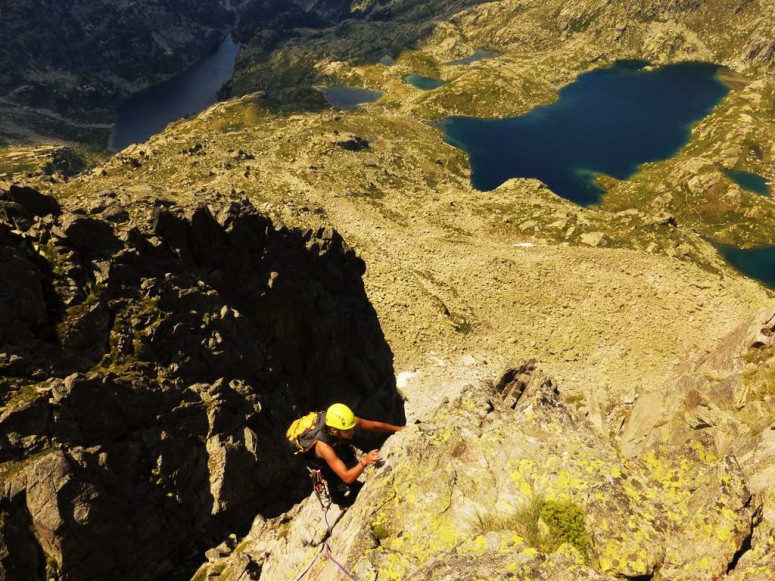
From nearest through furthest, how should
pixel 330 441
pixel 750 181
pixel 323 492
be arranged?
pixel 330 441, pixel 323 492, pixel 750 181

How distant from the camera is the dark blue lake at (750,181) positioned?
126m

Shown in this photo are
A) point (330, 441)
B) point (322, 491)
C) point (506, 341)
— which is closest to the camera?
point (330, 441)

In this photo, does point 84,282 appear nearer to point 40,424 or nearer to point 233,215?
point 40,424

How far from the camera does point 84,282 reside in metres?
20.8

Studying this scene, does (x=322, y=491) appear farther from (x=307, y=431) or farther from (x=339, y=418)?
(x=339, y=418)

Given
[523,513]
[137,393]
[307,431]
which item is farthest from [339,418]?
[137,393]

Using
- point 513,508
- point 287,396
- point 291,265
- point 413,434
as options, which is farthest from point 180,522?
point 291,265

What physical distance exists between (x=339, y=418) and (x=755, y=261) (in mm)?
116317

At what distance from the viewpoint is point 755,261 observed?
9681 centimetres

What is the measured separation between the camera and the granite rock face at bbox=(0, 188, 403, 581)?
15.5 m

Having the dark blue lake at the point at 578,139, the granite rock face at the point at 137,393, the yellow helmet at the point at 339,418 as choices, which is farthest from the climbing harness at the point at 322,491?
the dark blue lake at the point at 578,139

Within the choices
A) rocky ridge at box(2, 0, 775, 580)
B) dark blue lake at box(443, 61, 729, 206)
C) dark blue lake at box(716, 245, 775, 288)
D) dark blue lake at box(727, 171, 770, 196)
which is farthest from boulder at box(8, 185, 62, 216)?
dark blue lake at box(727, 171, 770, 196)

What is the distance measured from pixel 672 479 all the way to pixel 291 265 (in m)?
26.4

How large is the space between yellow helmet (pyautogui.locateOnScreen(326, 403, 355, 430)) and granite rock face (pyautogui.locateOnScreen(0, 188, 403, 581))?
387 inches
